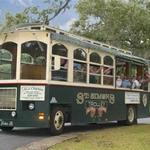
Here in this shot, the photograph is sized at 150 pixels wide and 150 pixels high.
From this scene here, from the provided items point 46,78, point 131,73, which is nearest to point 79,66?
point 46,78

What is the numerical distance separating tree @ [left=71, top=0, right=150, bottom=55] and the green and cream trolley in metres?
21.6

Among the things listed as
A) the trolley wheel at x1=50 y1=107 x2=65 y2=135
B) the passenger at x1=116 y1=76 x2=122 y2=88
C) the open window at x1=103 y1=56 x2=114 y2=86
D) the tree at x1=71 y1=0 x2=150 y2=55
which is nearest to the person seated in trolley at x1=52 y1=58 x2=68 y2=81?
the trolley wheel at x1=50 y1=107 x2=65 y2=135

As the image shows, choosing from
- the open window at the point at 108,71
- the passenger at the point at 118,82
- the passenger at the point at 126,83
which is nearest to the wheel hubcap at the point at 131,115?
the passenger at the point at 126,83

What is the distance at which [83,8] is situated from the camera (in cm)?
4272

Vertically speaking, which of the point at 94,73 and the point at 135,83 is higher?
the point at 94,73

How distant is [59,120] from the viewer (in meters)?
17.2

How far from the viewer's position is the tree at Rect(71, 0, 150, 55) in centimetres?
4059

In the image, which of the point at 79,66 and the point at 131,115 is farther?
the point at 131,115

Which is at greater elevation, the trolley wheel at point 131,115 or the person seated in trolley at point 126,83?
Result: the person seated in trolley at point 126,83

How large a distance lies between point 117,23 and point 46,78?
24665mm

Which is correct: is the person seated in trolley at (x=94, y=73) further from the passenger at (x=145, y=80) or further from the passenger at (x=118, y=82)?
the passenger at (x=145, y=80)

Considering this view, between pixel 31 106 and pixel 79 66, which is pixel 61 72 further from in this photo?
pixel 31 106

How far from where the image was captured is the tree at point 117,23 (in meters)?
40.6

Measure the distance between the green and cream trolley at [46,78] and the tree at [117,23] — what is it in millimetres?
21612
